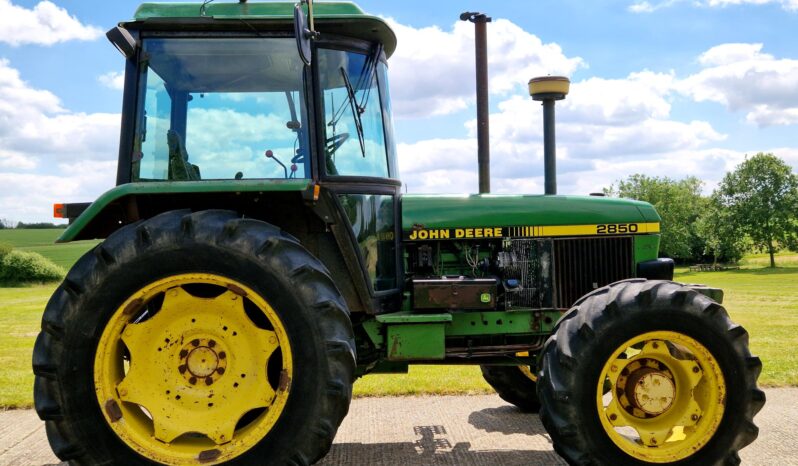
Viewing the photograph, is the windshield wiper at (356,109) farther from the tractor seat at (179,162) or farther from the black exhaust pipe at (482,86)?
the black exhaust pipe at (482,86)

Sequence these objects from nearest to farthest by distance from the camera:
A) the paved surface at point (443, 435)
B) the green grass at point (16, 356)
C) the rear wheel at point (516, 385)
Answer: the paved surface at point (443, 435)
the rear wheel at point (516, 385)
the green grass at point (16, 356)

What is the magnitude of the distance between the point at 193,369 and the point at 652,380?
2598mm

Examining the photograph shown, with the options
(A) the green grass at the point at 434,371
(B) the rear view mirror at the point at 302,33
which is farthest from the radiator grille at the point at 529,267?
(B) the rear view mirror at the point at 302,33

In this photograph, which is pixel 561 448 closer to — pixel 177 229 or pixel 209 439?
pixel 209 439

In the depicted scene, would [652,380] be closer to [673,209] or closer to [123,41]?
[123,41]

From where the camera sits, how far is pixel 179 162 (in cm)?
394

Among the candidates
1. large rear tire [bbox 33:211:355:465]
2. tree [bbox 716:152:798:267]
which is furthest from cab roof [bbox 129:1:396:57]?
tree [bbox 716:152:798:267]

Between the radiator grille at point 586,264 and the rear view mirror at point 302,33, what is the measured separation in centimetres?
226

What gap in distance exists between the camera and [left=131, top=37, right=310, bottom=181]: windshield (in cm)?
392

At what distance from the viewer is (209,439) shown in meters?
3.67

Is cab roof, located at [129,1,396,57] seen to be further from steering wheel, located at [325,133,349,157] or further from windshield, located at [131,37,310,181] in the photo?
steering wheel, located at [325,133,349,157]

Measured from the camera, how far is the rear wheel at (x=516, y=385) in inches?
211

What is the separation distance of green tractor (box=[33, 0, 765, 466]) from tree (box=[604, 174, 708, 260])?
53.7 metres

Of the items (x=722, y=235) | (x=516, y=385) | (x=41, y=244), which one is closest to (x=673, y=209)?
(x=722, y=235)
